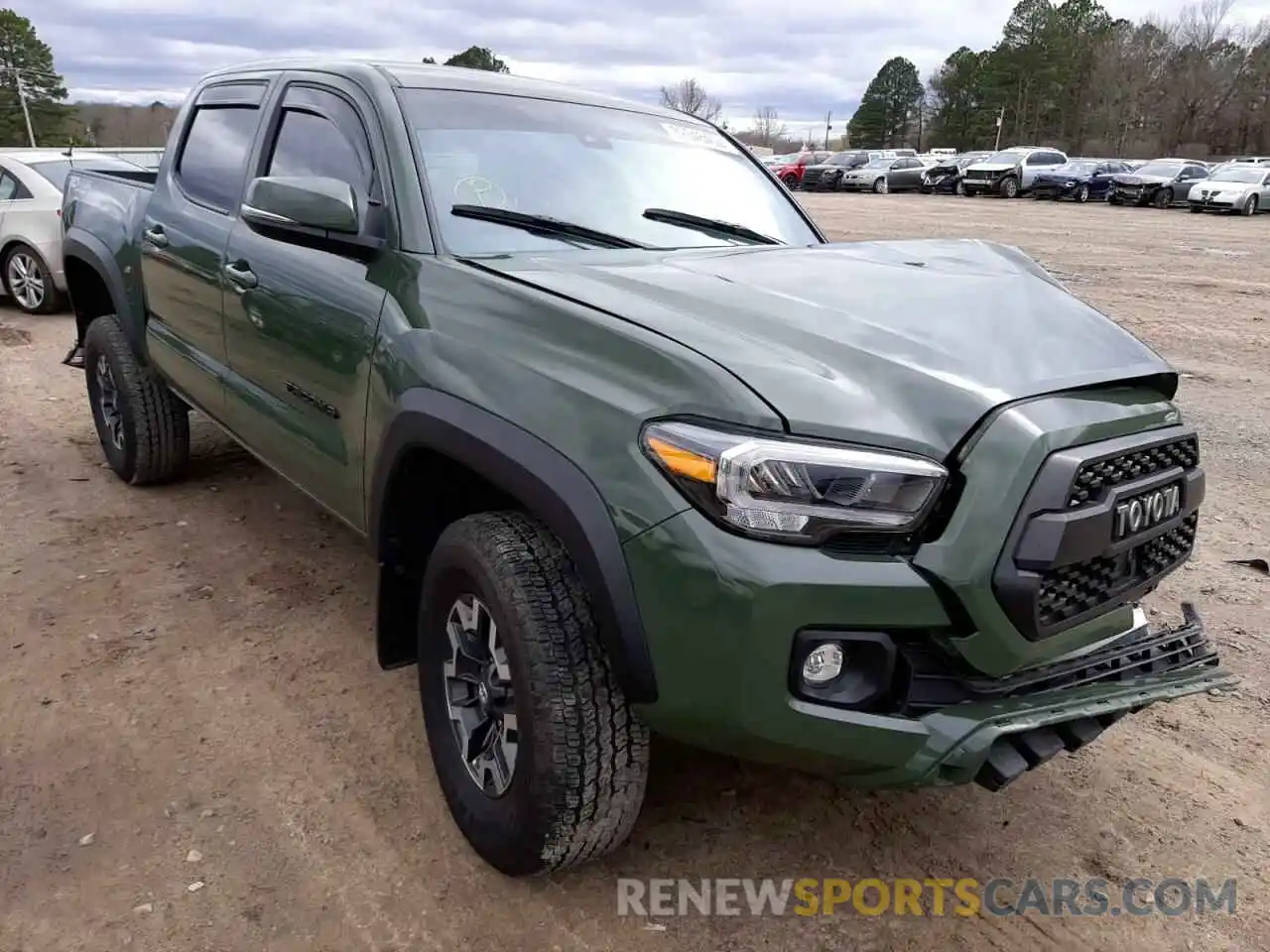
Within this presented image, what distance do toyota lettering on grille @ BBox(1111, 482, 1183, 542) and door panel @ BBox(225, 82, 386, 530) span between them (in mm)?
1899

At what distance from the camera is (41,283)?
9852 millimetres

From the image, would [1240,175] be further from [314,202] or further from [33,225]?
[314,202]

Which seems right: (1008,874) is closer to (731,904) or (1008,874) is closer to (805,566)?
(731,904)

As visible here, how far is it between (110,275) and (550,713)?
3.85 m

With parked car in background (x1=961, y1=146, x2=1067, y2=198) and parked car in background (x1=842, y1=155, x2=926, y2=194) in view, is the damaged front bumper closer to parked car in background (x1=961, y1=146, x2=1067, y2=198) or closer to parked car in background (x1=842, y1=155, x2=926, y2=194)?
parked car in background (x1=961, y1=146, x2=1067, y2=198)

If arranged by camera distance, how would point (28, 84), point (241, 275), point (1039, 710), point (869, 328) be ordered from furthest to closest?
point (28, 84) < point (241, 275) < point (869, 328) < point (1039, 710)

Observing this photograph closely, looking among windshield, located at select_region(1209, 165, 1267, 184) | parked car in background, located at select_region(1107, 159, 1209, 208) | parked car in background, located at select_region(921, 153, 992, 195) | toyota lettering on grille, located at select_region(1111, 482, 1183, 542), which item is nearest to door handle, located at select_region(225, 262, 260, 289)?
toyota lettering on grille, located at select_region(1111, 482, 1183, 542)

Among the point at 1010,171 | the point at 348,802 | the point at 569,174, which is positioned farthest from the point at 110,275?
the point at 1010,171

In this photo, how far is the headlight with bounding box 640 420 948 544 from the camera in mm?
1880

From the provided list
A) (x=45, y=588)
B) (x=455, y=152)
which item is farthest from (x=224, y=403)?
(x=455, y=152)

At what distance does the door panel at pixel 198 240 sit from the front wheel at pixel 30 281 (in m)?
6.45

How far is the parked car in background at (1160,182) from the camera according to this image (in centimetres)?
3009

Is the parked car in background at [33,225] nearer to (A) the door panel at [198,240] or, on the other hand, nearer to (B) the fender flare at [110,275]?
(B) the fender flare at [110,275]

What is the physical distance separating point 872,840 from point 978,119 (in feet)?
285
